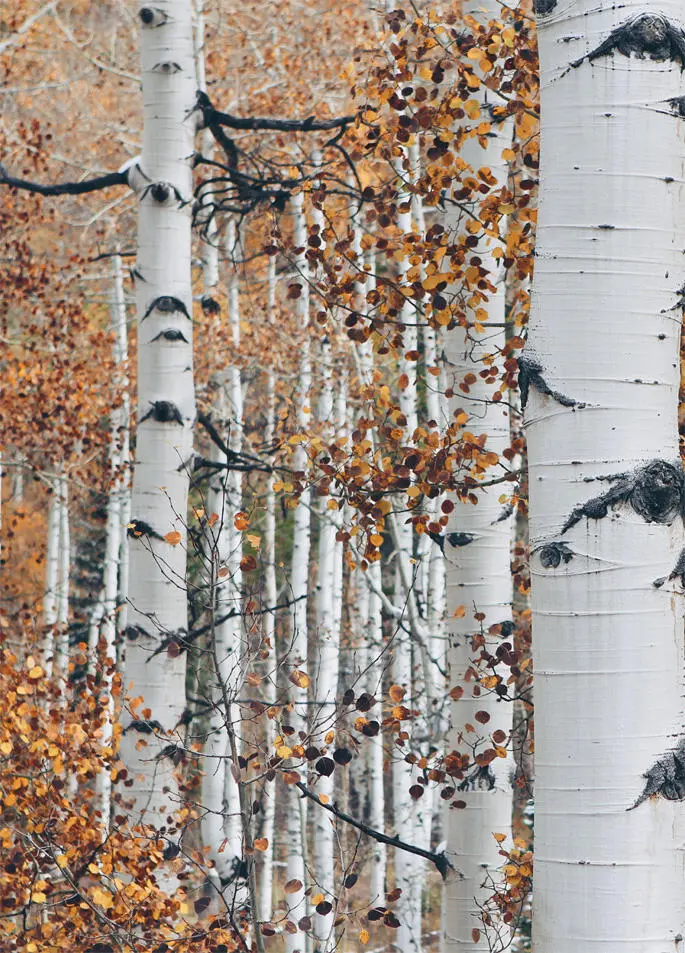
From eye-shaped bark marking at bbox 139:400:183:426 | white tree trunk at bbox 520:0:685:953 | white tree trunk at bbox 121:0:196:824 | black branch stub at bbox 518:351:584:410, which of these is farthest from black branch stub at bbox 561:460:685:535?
eye-shaped bark marking at bbox 139:400:183:426

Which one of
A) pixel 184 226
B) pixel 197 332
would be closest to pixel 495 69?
pixel 184 226

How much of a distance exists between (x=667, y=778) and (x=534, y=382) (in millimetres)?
616

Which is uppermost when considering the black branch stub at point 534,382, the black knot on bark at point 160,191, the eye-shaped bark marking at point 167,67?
the eye-shaped bark marking at point 167,67

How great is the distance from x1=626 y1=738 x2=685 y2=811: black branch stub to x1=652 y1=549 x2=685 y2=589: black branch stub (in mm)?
231

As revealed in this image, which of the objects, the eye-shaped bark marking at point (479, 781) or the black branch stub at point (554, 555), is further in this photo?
the eye-shaped bark marking at point (479, 781)

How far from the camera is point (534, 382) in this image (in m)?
1.63

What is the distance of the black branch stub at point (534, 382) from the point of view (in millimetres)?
1598

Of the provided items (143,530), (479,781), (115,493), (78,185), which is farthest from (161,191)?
(115,493)

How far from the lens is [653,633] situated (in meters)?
1.52

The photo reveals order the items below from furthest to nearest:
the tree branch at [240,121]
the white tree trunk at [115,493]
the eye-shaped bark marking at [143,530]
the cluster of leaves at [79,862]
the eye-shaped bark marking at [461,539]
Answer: the white tree trunk at [115,493] < the tree branch at [240,121] < the eye-shaped bark marking at [143,530] < the cluster of leaves at [79,862] < the eye-shaped bark marking at [461,539]

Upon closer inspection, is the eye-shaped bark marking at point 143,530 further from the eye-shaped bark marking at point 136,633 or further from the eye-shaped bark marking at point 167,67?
the eye-shaped bark marking at point 167,67

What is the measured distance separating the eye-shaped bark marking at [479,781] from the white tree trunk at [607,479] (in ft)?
5.60

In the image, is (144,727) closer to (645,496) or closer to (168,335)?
(168,335)

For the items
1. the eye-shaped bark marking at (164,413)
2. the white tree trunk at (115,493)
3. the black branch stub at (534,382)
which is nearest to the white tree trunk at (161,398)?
the eye-shaped bark marking at (164,413)
